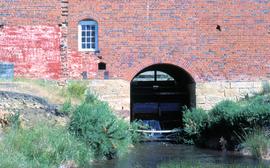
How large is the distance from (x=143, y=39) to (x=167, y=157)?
633 cm

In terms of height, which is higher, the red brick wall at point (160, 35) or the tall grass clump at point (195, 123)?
the red brick wall at point (160, 35)

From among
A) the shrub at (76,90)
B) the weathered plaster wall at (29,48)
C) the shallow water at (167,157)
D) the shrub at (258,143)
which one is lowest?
the shallow water at (167,157)

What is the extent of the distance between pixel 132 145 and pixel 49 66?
205 inches

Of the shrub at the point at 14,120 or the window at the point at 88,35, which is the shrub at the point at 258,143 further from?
the window at the point at 88,35

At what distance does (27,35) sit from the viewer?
23547 mm

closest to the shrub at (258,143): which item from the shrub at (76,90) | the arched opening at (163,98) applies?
the arched opening at (163,98)

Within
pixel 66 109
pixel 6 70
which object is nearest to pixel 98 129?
pixel 66 109

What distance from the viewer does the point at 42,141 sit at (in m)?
15.4

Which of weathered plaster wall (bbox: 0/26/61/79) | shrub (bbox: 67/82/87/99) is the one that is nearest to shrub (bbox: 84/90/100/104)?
shrub (bbox: 67/82/87/99)

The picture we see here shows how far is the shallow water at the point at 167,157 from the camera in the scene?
17.2 meters

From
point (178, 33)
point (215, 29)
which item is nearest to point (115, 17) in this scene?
point (178, 33)

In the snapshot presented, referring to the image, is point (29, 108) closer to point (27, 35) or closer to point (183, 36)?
point (27, 35)

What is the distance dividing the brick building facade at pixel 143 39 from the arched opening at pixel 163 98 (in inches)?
69.7

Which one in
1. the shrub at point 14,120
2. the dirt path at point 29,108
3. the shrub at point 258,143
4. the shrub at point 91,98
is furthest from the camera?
the shrub at point 91,98
